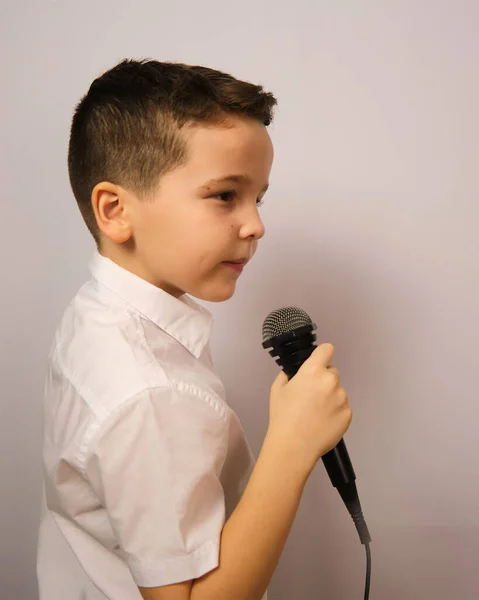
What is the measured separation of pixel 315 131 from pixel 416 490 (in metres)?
0.68

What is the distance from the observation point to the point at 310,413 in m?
0.57

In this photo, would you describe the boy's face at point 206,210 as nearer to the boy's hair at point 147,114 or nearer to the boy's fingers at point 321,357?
the boy's hair at point 147,114

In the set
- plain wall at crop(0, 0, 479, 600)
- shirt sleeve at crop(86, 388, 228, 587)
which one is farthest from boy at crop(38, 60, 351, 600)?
plain wall at crop(0, 0, 479, 600)

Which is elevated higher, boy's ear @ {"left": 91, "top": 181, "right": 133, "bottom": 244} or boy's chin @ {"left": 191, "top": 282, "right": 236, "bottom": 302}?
boy's ear @ {"left": 91, "top": 181, "right": 133, "bottom": 244}

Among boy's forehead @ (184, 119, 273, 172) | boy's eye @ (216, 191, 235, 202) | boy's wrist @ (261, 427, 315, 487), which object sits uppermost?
boy's forehead @ (184, 119, 273, 172)

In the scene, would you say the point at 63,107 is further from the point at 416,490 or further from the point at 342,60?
the point at 416,490

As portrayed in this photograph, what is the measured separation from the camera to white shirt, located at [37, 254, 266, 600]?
1.65ft

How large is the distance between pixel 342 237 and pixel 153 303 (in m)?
0.41

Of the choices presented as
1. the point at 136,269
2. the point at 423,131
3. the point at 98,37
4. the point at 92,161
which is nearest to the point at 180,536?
the point at 136,269

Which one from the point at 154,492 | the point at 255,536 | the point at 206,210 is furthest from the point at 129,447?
the point at 206,210

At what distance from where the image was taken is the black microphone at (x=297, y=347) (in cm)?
61

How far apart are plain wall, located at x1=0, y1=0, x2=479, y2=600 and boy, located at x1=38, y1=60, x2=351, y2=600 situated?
27cm

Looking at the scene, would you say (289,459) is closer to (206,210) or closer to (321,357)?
(321,357)

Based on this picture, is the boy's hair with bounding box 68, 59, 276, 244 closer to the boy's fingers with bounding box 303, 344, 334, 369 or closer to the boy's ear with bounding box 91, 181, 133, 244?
the boy's ear with bounding box 91, 181, 133, 244
